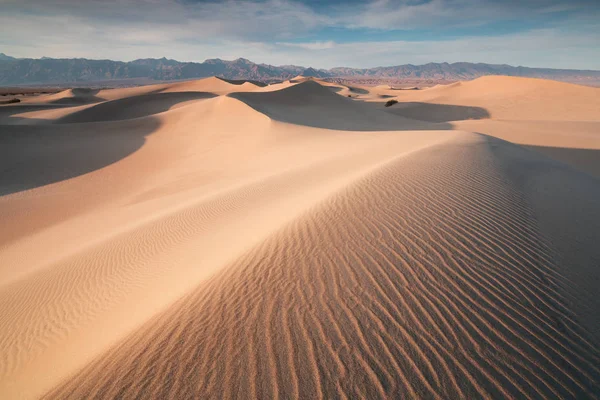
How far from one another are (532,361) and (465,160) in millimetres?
5878

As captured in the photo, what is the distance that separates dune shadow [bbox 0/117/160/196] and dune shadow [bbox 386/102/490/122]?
27827 mm

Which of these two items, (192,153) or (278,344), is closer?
(278,344)

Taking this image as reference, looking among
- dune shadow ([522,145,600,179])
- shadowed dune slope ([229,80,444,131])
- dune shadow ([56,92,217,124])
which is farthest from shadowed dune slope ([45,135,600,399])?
dune shadow ([56,92,217,124])

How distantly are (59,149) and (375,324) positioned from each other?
72.0 ft

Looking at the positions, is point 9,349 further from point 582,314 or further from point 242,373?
point 582,314

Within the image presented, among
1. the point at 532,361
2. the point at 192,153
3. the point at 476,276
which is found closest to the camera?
the point at 532,361

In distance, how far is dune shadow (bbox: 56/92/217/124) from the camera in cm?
3231

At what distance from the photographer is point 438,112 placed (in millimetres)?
37656

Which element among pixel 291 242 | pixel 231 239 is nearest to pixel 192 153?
pixel 231 239

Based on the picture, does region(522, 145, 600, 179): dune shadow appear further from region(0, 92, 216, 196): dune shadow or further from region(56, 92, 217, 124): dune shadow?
region(56, 92, 217, 124): dune shadow

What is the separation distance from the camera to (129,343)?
268 cm

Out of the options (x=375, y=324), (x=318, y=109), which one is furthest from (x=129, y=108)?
(x=375, y=324)

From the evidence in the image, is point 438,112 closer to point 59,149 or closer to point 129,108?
point 59,149

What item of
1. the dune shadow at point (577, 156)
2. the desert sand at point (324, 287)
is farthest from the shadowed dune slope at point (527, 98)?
the desert sand at point (324, 287)
